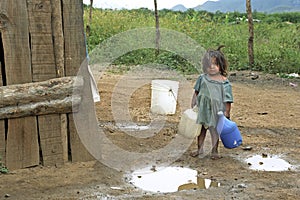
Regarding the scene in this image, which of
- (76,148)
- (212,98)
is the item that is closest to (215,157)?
(212,98)

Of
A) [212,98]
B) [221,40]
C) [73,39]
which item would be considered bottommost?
[221,40]

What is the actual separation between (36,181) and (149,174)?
96 cm

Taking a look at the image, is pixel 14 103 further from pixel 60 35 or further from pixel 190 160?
pixel 190 160

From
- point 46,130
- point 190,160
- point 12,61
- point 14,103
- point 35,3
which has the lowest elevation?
point 190,160

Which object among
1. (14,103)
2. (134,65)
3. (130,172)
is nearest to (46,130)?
(14,103)

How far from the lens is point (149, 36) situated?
47.2ft

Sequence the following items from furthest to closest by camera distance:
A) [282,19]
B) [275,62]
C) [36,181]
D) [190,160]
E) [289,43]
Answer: [282,19], [289,43], [275,62], [190,160], [36,181]

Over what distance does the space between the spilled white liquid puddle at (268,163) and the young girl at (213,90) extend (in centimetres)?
49

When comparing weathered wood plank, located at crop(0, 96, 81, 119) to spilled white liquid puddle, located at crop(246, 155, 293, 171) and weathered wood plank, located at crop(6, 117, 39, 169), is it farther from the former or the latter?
spilled white liquid puddle, located at crop(246, 155, 293, 171)

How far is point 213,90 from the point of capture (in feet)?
15.6

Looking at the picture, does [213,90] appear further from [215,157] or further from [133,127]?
[133,127]

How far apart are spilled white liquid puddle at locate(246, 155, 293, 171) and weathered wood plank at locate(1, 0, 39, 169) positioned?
1948mm

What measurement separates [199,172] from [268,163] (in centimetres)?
74

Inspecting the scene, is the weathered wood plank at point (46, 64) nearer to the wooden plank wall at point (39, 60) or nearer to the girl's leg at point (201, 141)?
the wooden plank wall at point (39, 60)
